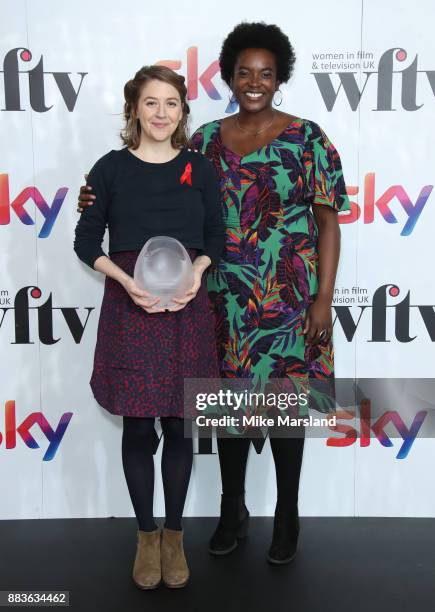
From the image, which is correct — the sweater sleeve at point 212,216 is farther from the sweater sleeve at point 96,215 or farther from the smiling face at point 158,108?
the sweater sleeve at point 96,215

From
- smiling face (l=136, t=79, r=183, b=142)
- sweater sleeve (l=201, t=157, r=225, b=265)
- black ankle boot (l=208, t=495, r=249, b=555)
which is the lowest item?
black ankle boot (l=208, t=495, r=249, b=555)

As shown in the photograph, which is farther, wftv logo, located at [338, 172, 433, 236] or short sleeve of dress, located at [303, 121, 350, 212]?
wftv logo, located at [338, 172, 433, 236]

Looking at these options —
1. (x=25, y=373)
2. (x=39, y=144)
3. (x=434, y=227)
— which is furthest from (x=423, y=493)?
(x=39, y=144)

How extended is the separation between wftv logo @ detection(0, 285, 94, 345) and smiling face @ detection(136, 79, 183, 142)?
854mm

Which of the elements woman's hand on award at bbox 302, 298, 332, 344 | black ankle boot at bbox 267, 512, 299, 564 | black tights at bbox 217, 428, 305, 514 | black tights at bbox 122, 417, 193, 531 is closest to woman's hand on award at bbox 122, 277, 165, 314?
black tights at bbox 122, 417, 193, 531

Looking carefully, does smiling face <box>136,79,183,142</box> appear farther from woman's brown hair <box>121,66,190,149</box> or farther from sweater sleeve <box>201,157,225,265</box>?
sweater sleeve <box>201,157,225,265</box>

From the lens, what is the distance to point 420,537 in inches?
90.5

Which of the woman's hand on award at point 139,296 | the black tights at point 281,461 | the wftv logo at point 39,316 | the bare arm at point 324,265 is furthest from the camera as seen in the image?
the wftv logo at point 39,316

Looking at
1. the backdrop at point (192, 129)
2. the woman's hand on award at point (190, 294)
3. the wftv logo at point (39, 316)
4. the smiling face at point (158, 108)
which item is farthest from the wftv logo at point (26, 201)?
the woman's hand on award at point (190, 294)

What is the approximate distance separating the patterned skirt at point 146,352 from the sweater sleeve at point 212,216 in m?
0.06

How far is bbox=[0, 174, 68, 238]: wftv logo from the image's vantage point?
2.36m

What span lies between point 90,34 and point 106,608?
1.79m

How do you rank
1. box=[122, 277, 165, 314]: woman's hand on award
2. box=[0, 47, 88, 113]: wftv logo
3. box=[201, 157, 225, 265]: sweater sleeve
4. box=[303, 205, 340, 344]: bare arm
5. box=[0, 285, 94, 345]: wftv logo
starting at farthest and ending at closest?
1. box=[0, 285, 94, 345]: wftv logo
2. box=[0, 47, 88, 113]: wftv logo
3. box=[303, 205, 340, 344]: bare arm
4. box=[201, 157, 225, 265]: sweater sleeve
5. box=[122, 277, 165, 314]: woman's hand on award

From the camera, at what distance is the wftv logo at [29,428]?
2451 mm
